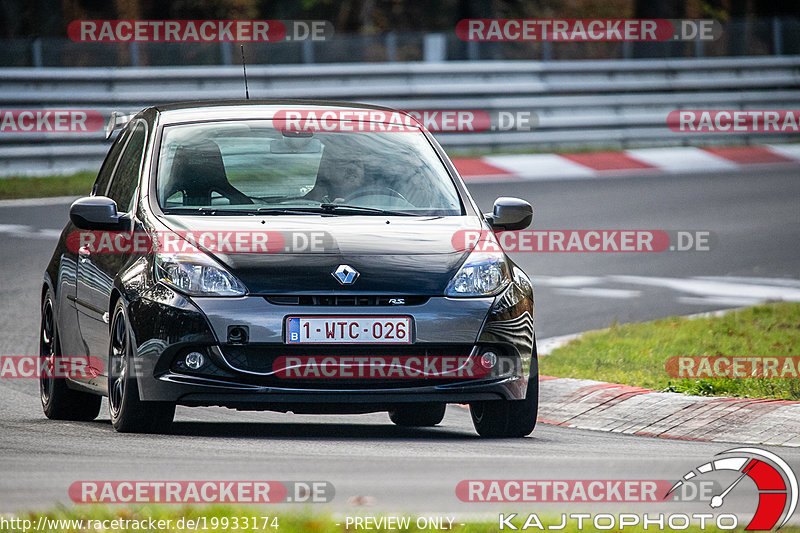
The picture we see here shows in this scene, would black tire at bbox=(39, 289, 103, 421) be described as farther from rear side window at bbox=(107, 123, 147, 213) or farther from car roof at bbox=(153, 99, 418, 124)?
car roof at bbox=(153, 99, 418, 124)

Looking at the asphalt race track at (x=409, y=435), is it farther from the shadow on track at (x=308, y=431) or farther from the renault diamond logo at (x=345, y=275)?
the renault diamond logo at (x=345, y=275)

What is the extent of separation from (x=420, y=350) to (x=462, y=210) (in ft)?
3.82

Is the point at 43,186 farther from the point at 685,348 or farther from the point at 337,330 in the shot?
the point at 337,330

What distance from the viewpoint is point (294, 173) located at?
25.6ft

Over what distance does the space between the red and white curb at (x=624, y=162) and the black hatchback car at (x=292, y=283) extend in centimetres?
1198

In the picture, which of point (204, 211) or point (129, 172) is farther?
point (129, 172)

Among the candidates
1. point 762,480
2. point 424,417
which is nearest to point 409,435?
point 424,417

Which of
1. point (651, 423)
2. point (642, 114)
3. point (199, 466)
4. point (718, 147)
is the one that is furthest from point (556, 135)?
point (199, 466)

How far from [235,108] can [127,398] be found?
195 centimetres

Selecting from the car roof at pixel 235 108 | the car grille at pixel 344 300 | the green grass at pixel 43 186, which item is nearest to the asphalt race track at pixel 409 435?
the car grille at pixel 344 300

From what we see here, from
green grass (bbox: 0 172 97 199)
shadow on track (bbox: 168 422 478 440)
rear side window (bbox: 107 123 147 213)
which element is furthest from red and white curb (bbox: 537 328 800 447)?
green grass (bbox: 0 172 97 199)

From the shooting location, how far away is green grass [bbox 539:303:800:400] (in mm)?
8711

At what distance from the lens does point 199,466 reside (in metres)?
6.03

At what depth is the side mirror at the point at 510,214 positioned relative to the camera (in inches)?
312
